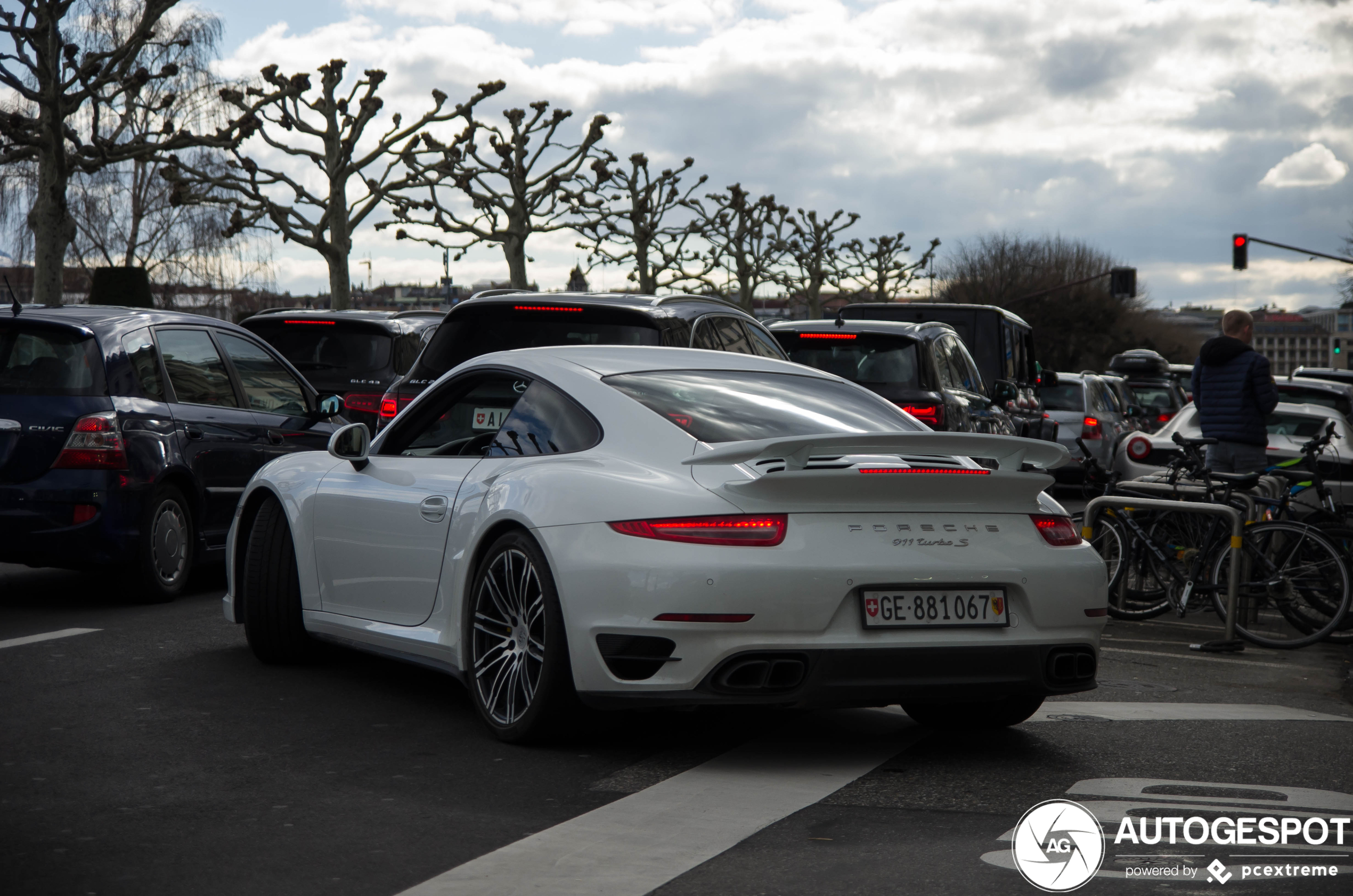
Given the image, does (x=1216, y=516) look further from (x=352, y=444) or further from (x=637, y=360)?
(x=352, y=444)

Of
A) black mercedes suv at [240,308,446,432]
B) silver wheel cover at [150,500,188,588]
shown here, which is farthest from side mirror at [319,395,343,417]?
black mercedes suv at [240,308,446,432]

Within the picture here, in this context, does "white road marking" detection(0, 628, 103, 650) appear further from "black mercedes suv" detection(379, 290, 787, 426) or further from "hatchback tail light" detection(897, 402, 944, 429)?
"hatchback tail light" detection(897, 402, 944, 429)

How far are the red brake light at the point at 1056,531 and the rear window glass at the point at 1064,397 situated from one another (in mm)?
17205

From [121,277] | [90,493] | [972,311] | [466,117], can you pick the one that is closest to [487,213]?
[466,117]

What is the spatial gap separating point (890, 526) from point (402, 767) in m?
1.73

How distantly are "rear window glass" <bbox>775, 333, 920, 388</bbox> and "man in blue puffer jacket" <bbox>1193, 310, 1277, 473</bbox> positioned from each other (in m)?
2.53

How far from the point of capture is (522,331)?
30.7ft

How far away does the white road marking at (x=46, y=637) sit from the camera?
24.4 ft

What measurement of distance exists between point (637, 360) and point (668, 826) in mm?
2129

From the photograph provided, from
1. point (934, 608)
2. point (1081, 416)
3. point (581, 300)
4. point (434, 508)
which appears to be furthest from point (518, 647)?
point (1081, 416)

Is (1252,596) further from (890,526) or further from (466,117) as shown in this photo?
(466,117)

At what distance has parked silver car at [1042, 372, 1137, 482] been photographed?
70.6 ft

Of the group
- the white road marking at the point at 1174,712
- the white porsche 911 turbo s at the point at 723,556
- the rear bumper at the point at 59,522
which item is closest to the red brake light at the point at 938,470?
the white porsche 911 turbo s at the point at 723,556

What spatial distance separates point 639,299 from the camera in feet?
31.5
